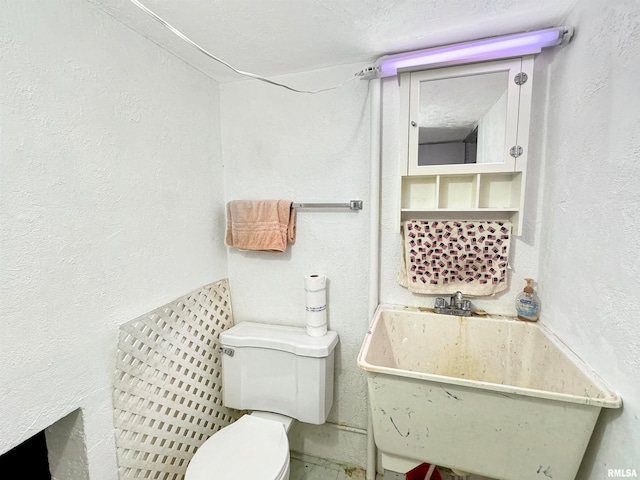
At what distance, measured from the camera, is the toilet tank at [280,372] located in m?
1.35

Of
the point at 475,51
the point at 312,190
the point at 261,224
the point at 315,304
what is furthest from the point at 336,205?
the point at 475,51

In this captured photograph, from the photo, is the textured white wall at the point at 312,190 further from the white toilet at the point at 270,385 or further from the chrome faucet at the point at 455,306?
the chrome faucet at the point at 455,306

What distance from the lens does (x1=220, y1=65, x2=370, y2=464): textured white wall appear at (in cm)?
142

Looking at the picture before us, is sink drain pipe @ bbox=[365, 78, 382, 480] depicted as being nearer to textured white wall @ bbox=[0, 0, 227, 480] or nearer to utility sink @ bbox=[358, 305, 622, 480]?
utility sink @ bbox=[358, 305, 622, 480]

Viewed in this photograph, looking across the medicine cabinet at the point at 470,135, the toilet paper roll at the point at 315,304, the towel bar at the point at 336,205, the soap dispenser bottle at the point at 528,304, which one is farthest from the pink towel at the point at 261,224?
the soap dispenser bottle at the point at 528,304

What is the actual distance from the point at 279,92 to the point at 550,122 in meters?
1.21

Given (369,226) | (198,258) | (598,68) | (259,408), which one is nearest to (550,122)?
(598,68)

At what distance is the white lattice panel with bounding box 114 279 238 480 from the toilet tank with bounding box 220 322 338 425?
98mm

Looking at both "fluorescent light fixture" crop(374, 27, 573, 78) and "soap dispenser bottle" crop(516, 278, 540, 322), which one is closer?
"fluorescent light fixture" crop(374, 27, 573, 78)

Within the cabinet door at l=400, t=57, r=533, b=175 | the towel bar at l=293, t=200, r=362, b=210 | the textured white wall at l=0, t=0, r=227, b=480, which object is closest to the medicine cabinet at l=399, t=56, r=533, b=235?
the cabinet door at l=400, t=57, r=533, b=175

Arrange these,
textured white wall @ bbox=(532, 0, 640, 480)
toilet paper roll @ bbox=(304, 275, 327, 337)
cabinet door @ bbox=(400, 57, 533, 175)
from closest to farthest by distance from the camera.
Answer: textured white wall @ bbox=(532, 0, 640, 480) < cabinet door @ bbox=(400, 57, 533, 175) < toilet paper roll @ bbox=(304, 275, 327, 337)

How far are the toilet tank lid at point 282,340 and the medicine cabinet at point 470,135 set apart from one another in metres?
0.74

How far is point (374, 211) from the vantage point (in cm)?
137

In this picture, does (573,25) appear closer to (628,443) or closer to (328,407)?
(628,443)
